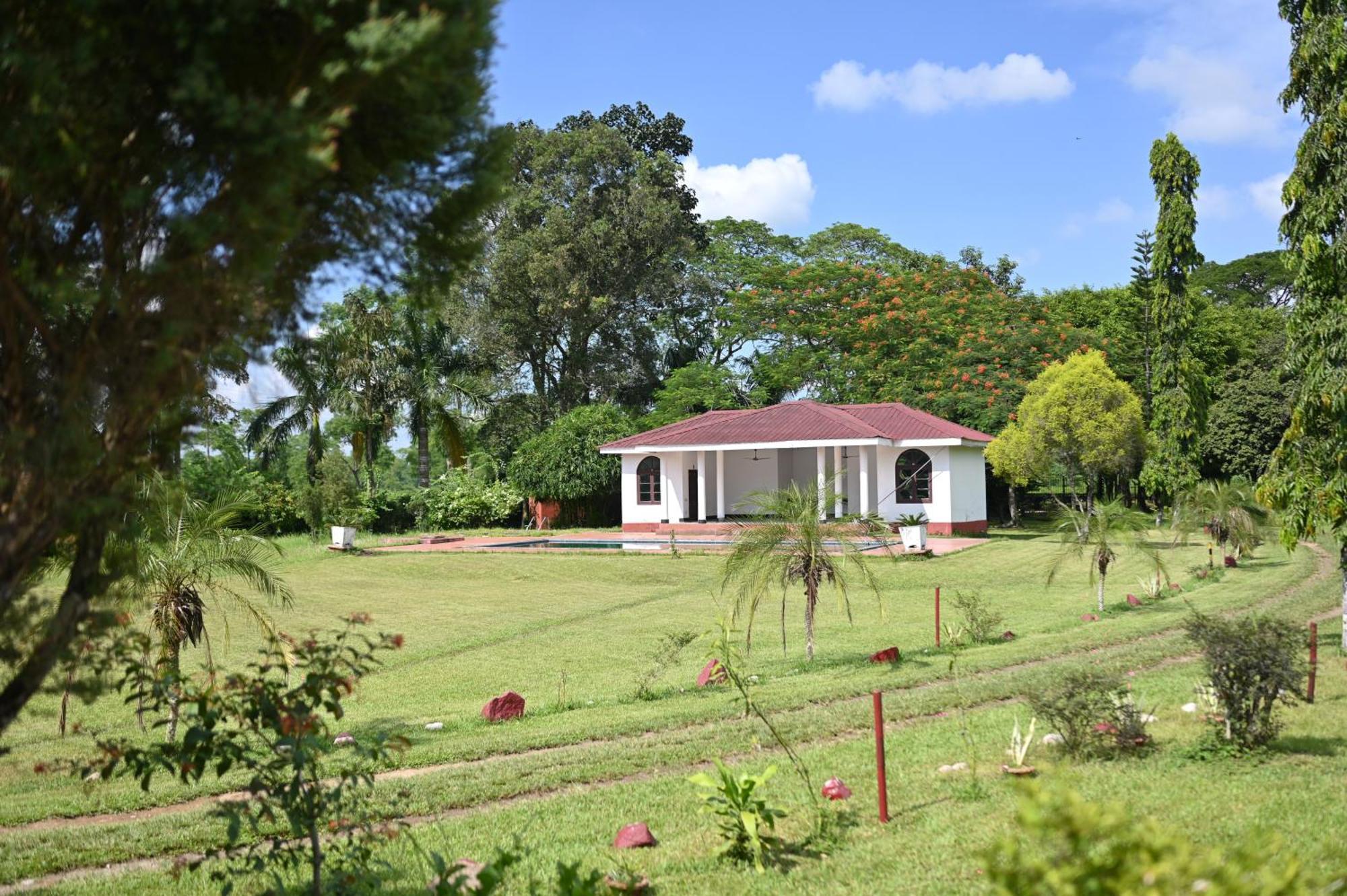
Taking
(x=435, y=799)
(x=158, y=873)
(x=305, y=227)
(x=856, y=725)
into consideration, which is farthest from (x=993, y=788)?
(x=305, y=227)

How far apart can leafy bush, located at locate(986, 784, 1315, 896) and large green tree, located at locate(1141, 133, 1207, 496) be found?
115ft

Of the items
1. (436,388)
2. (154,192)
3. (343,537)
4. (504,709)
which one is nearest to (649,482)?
(436,388)

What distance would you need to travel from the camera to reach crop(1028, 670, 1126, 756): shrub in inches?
289

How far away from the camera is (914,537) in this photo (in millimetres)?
26969

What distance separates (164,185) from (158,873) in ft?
14.9

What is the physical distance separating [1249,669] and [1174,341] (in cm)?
3099

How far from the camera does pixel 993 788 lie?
22.6 feet

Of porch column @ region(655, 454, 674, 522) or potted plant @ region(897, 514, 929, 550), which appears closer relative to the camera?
potted plant @ region(897, 514, 929, 550)

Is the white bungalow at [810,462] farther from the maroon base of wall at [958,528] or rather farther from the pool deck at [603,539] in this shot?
the pool deck at [603,539]

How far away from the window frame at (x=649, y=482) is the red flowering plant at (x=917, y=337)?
24.7 feet

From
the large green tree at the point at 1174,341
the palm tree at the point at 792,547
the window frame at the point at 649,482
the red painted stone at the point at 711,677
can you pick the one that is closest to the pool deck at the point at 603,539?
the window frame at the point at 649,482

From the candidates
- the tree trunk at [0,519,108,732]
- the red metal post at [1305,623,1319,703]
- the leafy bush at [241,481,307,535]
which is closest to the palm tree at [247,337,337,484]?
the leafy bush at [241,481,307,535]

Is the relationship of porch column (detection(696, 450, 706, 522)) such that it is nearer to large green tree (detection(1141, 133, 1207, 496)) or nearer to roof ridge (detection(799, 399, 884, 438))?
roof ridge (detection(799, 399, 884, 438))

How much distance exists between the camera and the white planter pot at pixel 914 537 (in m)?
26.9
